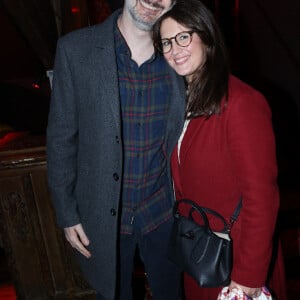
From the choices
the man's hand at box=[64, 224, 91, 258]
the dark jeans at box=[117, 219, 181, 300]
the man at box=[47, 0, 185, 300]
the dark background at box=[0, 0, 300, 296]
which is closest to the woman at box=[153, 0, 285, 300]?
the man at box=[47, 0, 185, 300]

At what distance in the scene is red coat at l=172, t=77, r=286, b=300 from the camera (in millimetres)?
1194

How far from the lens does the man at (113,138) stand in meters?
1.37

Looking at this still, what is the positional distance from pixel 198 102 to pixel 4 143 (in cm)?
132

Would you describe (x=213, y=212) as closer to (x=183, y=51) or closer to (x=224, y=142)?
(x=224, y=142)

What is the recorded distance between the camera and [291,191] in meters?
3.49

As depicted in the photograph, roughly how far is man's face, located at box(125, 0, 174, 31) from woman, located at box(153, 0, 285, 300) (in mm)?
28

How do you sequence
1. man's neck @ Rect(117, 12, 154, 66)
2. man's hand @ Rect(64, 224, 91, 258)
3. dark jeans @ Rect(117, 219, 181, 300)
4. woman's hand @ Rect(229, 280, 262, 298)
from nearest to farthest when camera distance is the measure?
woman's hand @ Rect(229, 280, 262, 298)
man's neck @ Rect(117, 12, 154, 66)
man's hand @ Rect(64, 224, 91, 258)
dark jeans @ Rect(117, 219, 181, 300)

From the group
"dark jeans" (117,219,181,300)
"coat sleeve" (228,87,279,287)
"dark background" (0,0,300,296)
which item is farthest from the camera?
"dark background" (0,0,300,296)

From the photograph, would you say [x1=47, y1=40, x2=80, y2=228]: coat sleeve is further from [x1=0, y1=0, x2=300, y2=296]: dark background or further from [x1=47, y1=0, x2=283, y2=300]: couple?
[x1=0, y1=0, x2=300, y2=296]: dark background

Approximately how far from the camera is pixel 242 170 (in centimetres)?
122

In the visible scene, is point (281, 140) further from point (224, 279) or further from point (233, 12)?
point (224, 279)

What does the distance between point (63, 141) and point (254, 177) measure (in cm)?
77

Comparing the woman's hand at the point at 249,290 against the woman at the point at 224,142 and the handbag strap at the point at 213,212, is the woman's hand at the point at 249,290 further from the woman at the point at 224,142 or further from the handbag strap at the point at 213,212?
the handbag strap at the point at 213,212

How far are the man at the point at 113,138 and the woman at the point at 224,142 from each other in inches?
4.2
